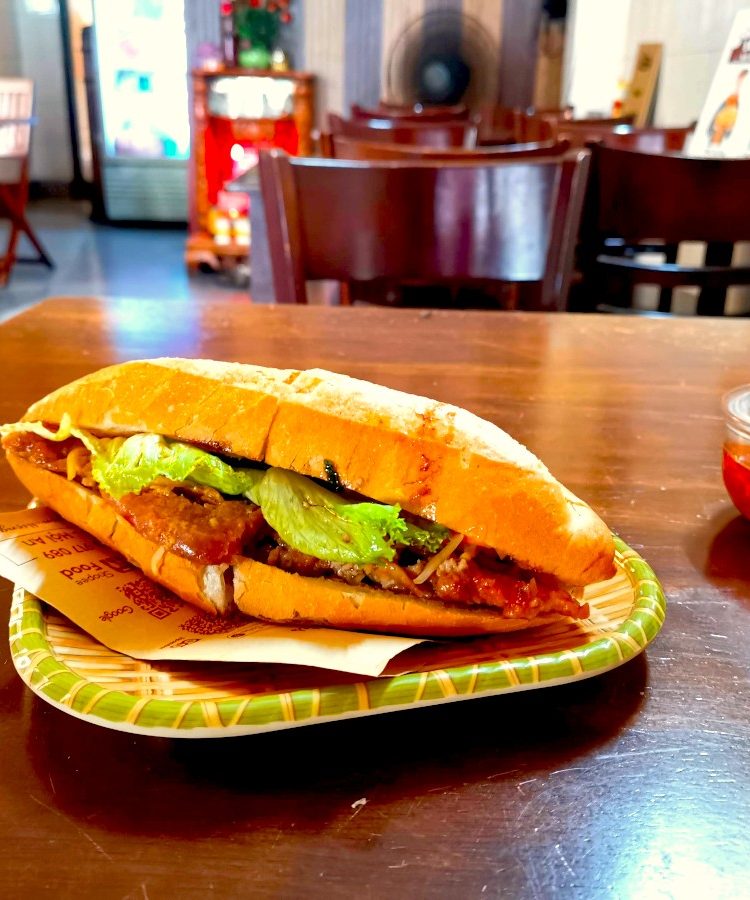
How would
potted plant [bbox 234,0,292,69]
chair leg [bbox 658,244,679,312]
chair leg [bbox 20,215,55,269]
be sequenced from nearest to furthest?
chair leg [bbox 658,244,679,312] < chair leg [bbox 20,215,55,269] < potted plant [bbox 234,0,292,69]

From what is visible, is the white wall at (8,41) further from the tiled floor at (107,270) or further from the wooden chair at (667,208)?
the wooden chair at (667,208)

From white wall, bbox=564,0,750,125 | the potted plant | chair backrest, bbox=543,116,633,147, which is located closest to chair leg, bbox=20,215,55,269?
the potted plant

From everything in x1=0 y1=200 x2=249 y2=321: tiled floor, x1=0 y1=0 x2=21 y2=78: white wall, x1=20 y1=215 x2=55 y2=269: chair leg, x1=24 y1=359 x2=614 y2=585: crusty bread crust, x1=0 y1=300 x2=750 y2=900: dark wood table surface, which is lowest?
x1=0 y1=200 x2=249 y2=321: tiled floor

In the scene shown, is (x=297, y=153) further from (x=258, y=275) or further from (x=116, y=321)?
(x=116, y=321)

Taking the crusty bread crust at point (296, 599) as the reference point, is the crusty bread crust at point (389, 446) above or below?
above

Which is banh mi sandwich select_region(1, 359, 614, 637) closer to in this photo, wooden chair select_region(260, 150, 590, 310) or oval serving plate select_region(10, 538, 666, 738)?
oval serving plate select_region(10, 538, 666, 738)

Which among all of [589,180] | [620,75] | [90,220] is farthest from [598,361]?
[90,220]

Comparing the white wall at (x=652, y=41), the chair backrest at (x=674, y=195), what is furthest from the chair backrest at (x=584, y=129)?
the chair backrest at (x=674, y=195)
